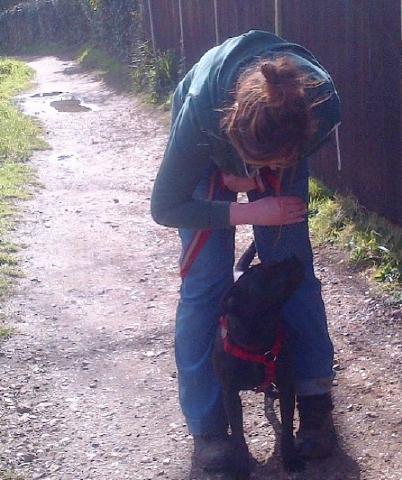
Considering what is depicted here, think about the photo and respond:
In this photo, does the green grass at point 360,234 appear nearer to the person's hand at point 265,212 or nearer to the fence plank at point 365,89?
the fence plank at point 365,89

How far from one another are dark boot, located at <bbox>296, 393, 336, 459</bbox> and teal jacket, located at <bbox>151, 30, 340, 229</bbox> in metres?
0.79

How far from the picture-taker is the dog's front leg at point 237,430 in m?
3.11

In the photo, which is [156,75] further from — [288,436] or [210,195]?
[288,436]

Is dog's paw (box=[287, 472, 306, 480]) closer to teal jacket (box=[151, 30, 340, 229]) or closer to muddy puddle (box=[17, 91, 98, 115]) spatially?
teal jacket (box=[151, 30, 340, 229])

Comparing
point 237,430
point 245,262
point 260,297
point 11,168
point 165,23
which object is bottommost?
point 11,168

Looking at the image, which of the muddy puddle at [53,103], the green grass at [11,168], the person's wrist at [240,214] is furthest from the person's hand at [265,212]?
the muddy puddle at [53,103]

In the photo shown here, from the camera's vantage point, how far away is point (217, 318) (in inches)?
128

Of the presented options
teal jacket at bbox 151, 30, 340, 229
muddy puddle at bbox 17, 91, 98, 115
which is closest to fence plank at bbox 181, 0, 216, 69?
muddy puddle at bbox 17, 91, 98, 115

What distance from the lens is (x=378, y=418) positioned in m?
3.52

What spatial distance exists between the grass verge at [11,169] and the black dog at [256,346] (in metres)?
1.79

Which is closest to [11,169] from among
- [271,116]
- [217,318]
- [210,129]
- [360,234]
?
[360,234]

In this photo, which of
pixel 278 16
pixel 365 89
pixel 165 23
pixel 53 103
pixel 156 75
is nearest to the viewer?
pixel 365 89

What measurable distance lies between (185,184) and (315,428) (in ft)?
3.36

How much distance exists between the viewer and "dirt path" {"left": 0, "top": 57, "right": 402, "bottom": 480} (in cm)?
340
